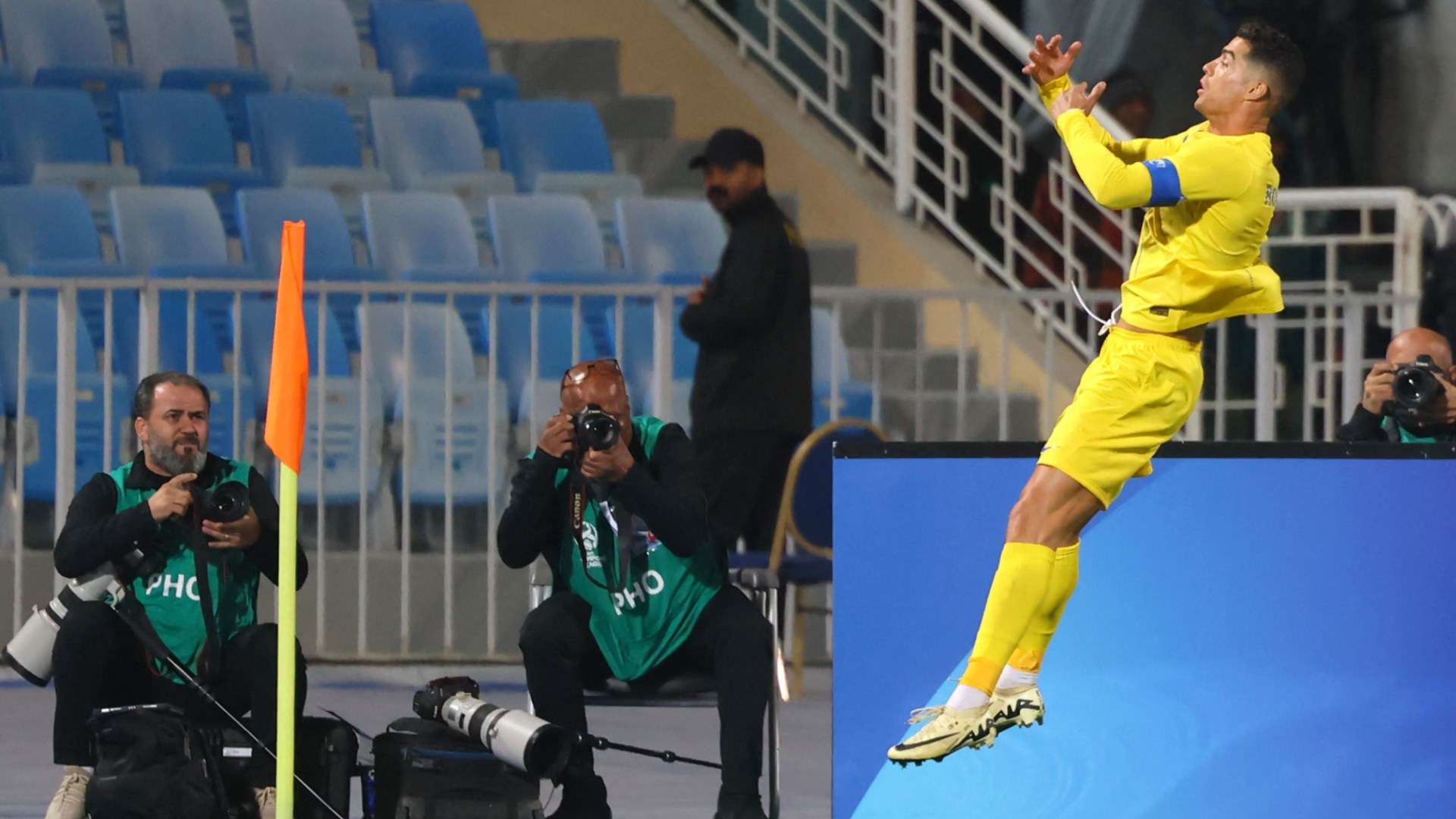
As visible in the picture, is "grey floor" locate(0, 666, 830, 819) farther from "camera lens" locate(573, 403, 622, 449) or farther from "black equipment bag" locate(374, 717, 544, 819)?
"camera lens" locate(573, 403, 622, 449)

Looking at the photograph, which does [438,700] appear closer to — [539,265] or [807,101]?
[539,265]

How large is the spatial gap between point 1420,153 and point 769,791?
6.52m

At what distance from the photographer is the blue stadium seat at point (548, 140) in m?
11.8

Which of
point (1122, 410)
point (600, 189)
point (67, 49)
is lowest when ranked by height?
point (1122, 410)

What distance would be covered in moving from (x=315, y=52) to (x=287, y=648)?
7747 millimetres

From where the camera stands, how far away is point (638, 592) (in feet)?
20.1

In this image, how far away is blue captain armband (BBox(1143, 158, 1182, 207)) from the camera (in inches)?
190

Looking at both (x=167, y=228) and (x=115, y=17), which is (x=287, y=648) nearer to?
(x=167, y=228)

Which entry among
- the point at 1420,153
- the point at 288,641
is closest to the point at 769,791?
the point at 288,641

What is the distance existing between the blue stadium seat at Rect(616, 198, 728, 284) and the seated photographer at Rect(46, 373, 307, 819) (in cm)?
484

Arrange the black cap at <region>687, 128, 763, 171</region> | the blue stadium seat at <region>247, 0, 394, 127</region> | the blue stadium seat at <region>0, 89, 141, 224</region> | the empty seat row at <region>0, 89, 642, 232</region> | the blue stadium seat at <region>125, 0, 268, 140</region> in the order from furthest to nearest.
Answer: the blue stadium seat at <region>247, 0, 394, 127</region> < the blue stadium seat at <region>125, 0, 268, 140</region> < the empty seat row at <region>0, 89, 642, 232</region> < the blue stadium seat at <region>0, 89, 141, 224</region> < the black cap at <region>687, 128, 763, 171</region>

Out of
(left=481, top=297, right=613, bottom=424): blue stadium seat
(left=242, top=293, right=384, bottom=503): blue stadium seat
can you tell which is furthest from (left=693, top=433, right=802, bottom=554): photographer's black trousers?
(left=481, top=297, right=613, bottom=424): blue stadium seat

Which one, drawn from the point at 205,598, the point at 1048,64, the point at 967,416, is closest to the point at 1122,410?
the point at 1048,64

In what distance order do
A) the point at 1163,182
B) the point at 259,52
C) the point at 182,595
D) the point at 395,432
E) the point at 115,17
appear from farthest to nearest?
the point at 115,17, the point at 259,52, the point at 395,432, the point at 182,595, the point at 1163,182
